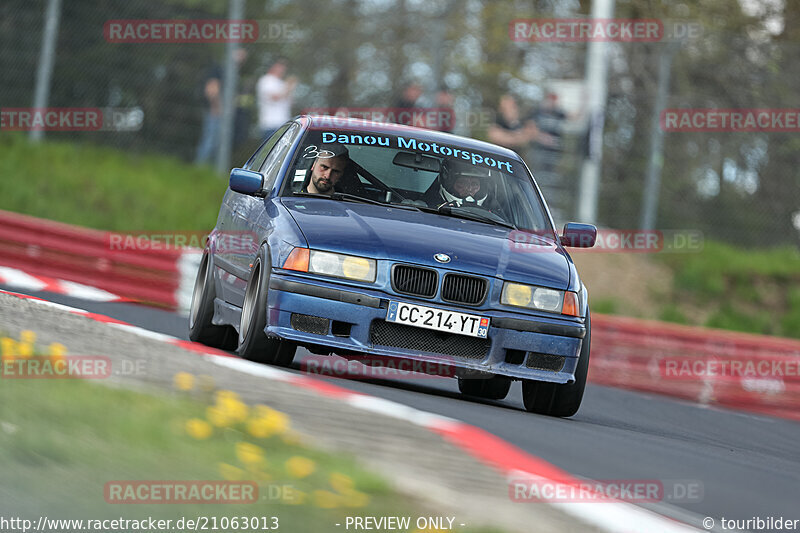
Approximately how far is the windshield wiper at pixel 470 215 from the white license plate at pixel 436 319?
40.2 inches

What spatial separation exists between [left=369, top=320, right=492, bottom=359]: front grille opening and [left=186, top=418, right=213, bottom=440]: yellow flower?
107 inches

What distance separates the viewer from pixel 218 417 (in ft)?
16.4

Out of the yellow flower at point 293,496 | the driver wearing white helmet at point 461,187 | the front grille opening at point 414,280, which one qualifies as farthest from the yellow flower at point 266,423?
the driver wearing white helmet at point 461,187

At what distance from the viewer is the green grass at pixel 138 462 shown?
4.05 meters

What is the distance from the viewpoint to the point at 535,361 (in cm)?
788

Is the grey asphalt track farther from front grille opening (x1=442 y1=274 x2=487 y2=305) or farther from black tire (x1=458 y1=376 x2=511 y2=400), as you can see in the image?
front grille opening (x1=442 y1=274 x2=487 y2=305)

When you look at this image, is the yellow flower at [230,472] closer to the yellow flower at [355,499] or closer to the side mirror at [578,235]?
the yellow flower at [355,499]

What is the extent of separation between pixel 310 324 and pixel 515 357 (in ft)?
3.78

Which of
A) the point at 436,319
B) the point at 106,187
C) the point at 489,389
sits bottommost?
the point at 489,389

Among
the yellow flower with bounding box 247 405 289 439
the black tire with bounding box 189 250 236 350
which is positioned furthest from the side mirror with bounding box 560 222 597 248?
the yellow flower with bounding box 247 405 289 439

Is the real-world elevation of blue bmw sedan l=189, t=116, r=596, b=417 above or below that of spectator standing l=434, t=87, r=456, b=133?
below

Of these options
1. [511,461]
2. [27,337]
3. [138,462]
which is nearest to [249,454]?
[138,462]

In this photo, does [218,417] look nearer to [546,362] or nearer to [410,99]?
[546,362]

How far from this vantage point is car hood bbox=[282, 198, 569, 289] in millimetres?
7633
